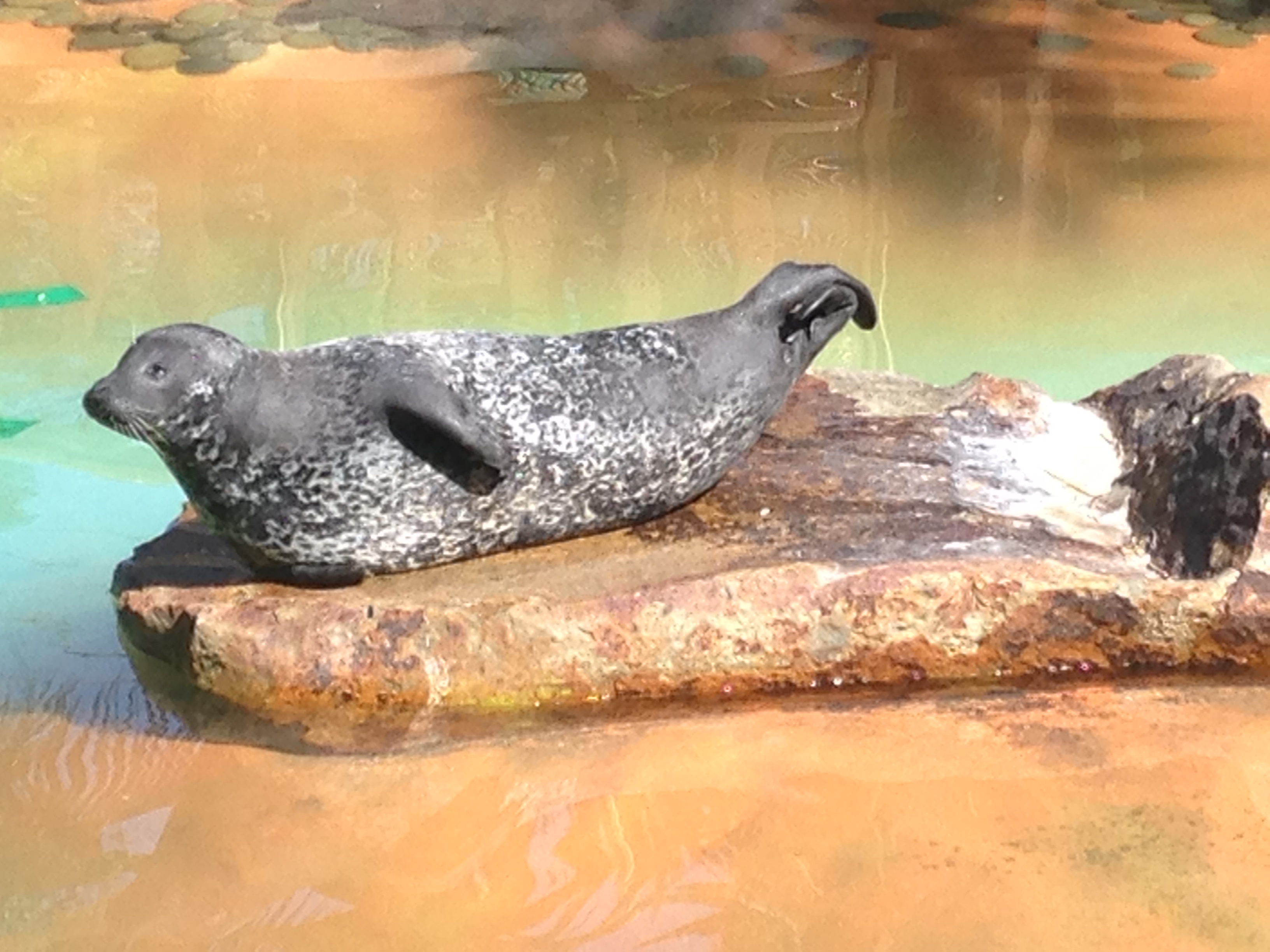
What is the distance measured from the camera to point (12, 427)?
558 centimetres

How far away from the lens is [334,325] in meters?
6.42

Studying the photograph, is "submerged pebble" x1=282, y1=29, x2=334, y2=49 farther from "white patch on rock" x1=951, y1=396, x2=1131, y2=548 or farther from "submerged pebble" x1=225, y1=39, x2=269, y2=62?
"white patch on rock" x1=951, y1=396, x2=1131, y2=548

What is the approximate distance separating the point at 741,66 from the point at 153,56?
12.3 feet

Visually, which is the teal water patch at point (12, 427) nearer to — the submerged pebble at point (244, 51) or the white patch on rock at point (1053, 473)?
the white patch on rock at point (1053, 473)

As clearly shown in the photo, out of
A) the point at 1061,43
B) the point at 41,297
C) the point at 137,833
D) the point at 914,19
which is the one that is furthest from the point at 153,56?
the point at 137,833

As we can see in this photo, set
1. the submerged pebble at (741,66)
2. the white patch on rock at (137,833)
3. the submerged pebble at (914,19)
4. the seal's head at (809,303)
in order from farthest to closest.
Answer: the submerged pebble at (914,19), the submerged pebble at (741,66), the seal's head at (809,303), the white patch on rock at (137,833)

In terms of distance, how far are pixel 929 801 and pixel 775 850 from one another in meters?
0.39

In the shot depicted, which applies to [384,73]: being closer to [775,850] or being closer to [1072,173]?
[1072,173]

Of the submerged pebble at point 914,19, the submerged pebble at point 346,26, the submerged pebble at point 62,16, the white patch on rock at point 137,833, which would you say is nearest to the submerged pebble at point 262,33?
the submerged pebble at point 346,26

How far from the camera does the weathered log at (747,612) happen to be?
373cm

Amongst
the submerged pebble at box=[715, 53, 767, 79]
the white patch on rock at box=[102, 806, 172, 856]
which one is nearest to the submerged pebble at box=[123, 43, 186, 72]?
the submerged pebble at box=[715, 53, 767, 79]

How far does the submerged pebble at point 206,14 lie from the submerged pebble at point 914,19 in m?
4.51

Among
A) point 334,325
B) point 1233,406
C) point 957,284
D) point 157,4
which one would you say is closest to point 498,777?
point 1233,406

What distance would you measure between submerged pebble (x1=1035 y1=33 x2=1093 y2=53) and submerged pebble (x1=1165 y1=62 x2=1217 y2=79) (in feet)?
2.25
